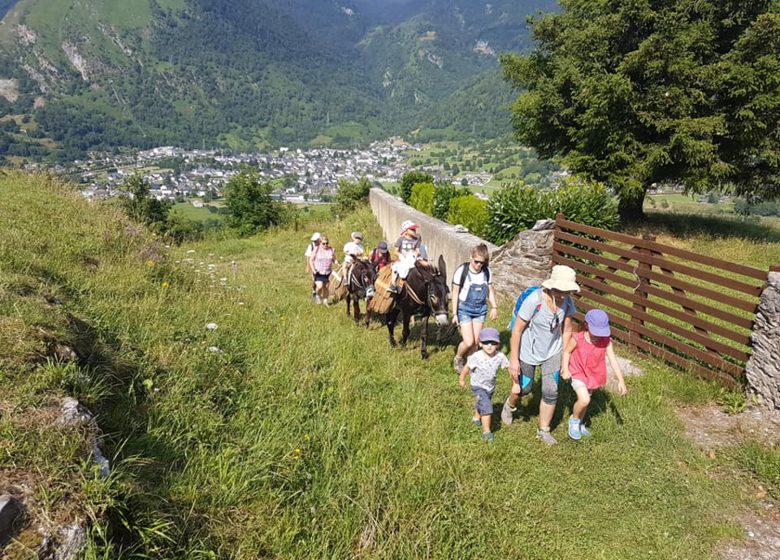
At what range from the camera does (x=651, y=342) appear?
6270 millimetres

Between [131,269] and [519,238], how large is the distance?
6759 mm

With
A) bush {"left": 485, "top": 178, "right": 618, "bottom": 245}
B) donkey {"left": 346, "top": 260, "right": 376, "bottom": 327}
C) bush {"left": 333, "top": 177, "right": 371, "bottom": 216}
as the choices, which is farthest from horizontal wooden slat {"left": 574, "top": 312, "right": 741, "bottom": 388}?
bush {"left": 333, "top": 177, "right": 371, "bottom": 216}

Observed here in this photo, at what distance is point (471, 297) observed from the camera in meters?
5.43

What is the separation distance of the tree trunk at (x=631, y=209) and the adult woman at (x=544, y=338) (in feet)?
43.5

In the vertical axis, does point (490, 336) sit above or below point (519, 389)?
above

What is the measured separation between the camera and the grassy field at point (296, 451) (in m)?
2.48

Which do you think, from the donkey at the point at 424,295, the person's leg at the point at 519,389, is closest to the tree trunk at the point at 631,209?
the donkey at the point at 424,295

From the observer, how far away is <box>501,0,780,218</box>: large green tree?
12.8 metres

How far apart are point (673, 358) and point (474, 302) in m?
2.86

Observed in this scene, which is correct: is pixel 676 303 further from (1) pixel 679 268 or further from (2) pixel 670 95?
(2) pixel 670 95

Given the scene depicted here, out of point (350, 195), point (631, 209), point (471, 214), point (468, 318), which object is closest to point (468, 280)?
point (468, 318)

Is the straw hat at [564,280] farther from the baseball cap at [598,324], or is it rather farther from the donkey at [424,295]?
the donkey at [424,295]

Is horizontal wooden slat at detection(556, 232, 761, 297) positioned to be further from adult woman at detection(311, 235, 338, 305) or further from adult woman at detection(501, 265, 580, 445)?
adult woman at detection(311, 235, 338, 305)

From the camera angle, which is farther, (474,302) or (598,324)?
(474,302)
